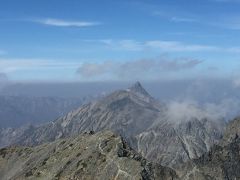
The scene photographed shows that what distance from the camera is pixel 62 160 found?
163 metres

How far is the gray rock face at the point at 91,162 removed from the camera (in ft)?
475

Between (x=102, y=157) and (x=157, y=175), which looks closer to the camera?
(x=102, y=157)

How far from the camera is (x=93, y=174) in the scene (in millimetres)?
147375

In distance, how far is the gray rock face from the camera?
475 ft

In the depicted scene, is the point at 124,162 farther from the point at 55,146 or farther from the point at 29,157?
the point at 29,157

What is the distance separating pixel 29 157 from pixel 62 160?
34.7 meters

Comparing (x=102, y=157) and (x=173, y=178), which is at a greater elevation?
(x=102, y=157)

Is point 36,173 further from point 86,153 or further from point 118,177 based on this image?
point 118,177

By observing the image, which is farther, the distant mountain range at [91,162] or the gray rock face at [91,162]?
the distant mountain range at [91,162]

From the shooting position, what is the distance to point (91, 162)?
153 meters

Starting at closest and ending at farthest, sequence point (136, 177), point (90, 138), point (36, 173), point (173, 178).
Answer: point (136, 177), point (36, 173), point (90, 138), point (173, 178)

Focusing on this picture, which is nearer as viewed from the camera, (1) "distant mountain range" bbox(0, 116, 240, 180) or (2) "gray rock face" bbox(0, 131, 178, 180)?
(2) "gray rock face" bbox(0, 131, 178, 180)

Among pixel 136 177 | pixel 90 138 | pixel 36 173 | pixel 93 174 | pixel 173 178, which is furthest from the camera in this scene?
pixel 173 178

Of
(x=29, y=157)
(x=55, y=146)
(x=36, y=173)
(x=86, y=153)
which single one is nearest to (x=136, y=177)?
(x=86, y=153)
